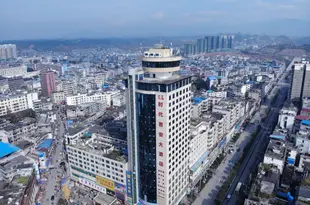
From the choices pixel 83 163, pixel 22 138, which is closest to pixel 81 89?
pixel 22 138

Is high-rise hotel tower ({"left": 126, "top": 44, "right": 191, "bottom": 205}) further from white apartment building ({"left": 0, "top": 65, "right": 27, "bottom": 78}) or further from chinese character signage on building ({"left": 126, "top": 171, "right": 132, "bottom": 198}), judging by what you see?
white apartment building ({"left": 0, "top": 65, "right": 27, "bottom": 78})

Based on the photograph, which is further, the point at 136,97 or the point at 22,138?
the point at 22,138

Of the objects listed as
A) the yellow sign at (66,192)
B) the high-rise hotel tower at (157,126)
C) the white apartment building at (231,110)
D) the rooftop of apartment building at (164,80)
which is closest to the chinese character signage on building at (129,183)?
the high-rise hotel tower at (157,126)

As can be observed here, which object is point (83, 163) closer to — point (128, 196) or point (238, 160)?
point (128, 196)

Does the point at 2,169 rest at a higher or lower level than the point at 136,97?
lower

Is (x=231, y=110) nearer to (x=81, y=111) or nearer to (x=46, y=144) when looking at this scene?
(x=46, y=144)

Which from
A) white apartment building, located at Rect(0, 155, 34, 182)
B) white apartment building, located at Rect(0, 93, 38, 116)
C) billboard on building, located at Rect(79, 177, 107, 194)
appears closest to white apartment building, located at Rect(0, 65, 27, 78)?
white apartment building, located at Rect(0, 93, 38, 116)
